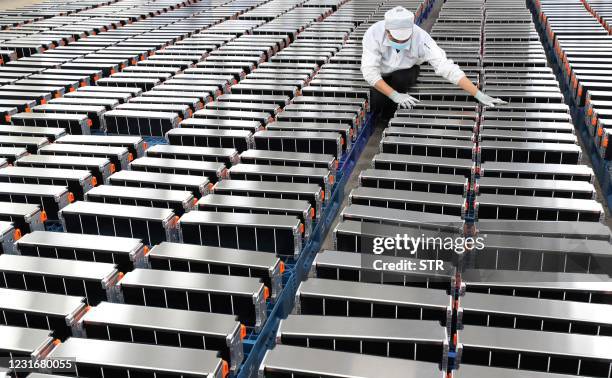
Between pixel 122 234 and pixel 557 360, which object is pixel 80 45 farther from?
pixel 557 360

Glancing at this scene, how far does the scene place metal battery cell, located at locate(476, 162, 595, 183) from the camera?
5434 mm

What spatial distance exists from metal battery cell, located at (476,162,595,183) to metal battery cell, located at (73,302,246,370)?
3.06m

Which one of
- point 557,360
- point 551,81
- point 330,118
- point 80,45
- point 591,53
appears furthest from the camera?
point 80,45

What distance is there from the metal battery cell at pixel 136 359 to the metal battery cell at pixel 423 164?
10.0ft

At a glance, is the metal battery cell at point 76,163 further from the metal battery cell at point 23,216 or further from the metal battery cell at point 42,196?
the metal battery cell at point 23,216

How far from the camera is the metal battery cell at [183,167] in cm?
597

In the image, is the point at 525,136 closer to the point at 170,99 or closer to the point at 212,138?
the point at 212,138

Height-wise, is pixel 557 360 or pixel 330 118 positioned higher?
pixel 330 118

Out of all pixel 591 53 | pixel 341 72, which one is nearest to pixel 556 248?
pixel 341 72

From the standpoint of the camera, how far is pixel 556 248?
14.0 feet

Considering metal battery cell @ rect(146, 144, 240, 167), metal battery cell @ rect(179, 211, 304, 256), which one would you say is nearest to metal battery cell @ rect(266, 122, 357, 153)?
metal battery cell @ rect(146, 144, 240, 167)

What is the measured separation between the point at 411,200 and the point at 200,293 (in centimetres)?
200

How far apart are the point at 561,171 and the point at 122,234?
3.98 meters

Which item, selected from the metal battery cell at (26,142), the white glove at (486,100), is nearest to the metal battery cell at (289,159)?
the white glove at (486,100)
